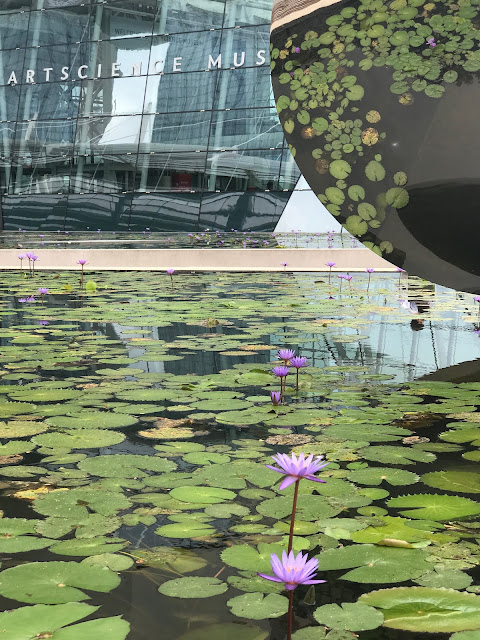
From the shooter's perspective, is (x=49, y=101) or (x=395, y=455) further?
(x=49, y=101)

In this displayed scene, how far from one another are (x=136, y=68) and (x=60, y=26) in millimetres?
1665

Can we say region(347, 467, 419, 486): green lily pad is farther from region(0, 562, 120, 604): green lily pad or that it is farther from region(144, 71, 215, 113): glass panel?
region(144, 71, 215, 113): glass panel

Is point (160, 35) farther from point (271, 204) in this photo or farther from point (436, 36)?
point (436, 36)

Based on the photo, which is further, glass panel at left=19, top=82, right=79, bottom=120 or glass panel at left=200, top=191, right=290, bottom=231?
glass panel at left=19, top=82, right=79, bottom=120

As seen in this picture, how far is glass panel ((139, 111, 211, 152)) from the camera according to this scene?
12.7 meters

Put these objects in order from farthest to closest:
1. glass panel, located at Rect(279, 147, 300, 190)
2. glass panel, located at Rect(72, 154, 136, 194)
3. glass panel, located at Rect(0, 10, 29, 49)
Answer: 1. glass panel, located at Rect(0, 10, 29, 49)
2. glass panel, located at Rect(72, 154, 136, 194)
3. glass panel, located at Rect(279, 147, 300, 190)

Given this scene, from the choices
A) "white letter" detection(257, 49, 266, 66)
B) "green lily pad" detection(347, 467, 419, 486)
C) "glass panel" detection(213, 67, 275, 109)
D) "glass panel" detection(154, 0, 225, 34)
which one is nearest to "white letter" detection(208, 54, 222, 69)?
"glass panel" detection(213, 67, 275, 109)

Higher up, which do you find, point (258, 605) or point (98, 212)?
point (98, 212)

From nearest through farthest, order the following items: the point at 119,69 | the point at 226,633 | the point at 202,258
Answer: the point at 226,633
the point at 202,258
the point at 119,69

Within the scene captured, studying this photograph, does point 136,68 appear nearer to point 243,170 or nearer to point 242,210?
point 243,170

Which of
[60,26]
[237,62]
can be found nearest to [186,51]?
[237,62]

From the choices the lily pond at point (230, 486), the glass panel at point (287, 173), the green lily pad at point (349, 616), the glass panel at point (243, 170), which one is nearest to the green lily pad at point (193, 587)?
the lily pond at point (230, 486)

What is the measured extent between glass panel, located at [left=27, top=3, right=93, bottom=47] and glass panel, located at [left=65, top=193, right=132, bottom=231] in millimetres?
2694

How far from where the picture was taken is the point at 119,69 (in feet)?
43.2
